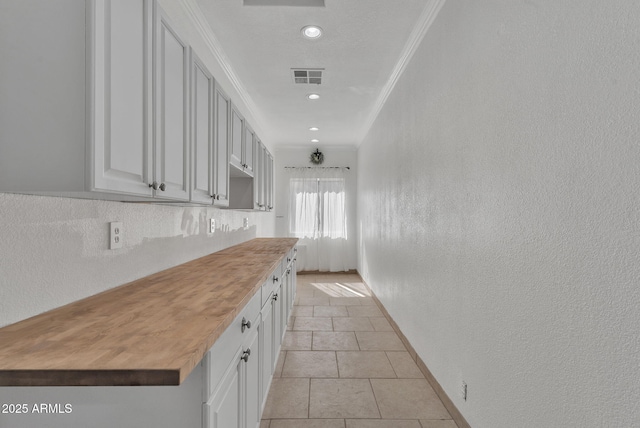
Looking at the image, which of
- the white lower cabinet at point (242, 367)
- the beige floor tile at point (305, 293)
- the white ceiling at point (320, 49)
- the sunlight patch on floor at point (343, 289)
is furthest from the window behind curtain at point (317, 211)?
the white lower cabinet at point (242, 367)

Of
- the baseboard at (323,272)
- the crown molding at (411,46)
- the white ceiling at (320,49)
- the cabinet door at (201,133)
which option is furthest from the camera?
the baseboard at (323,272)

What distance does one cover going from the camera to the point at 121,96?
1102 millimetres

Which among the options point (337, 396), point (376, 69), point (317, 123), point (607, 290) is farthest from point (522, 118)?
point (317, 123)

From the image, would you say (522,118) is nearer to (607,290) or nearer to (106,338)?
(607,290)

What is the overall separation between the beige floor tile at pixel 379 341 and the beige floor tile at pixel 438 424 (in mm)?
1090

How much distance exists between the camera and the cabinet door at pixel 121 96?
977mm

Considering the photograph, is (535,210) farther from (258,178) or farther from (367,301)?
(367,301)

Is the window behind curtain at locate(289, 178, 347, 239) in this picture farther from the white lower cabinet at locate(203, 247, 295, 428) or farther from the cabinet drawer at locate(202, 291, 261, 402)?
the cabinet drawer at locate(202, 291, 261, 402)

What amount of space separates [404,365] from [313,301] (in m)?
2.14

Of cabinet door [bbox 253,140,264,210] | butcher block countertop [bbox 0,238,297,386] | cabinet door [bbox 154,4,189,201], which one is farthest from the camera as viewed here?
cabinet door [bbox 253,140,264,210]

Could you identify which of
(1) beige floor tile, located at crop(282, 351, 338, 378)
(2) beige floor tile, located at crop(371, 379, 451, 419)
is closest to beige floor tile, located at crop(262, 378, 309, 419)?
(1) beige floor tile, located at crop(282, 351, 338, 378)

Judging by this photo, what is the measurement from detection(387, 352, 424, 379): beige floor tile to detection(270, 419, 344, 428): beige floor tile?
2.59 feet

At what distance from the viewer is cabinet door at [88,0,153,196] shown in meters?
0.98

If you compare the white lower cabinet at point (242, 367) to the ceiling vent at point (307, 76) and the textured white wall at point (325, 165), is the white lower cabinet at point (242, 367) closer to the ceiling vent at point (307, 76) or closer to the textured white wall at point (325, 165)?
the ceiling vent at point (307, 76)
